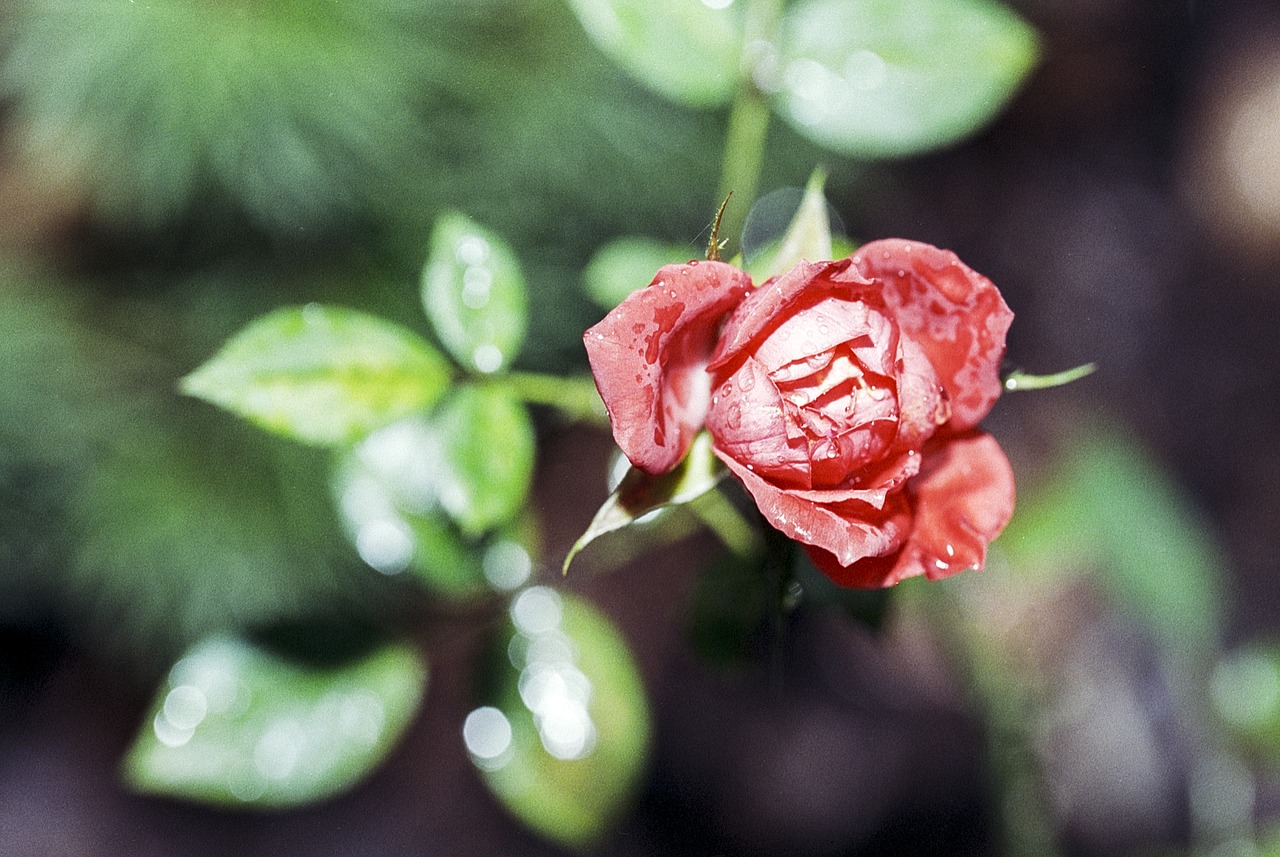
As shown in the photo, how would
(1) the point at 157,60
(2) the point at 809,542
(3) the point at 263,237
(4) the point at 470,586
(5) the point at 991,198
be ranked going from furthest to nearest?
(5) the point at 991,198, (3) the point at 263,237, (1) the point at 157,60, (4) the point at 470,586, (2) the point at 809,542

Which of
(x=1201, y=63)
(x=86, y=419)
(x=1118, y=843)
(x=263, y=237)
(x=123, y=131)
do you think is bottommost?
(x=1118, y=843)

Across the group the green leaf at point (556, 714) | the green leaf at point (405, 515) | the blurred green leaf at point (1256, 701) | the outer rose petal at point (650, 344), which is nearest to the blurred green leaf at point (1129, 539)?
the blurred green leaf at point (1256, 701)

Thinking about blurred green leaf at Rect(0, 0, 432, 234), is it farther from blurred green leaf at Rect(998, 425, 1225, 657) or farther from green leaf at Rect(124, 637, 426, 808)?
blurred green leaf at Rect(998, 425, 1225, 657)

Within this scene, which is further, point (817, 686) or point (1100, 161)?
point (1100, 161)

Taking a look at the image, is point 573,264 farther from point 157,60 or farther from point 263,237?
point 157,60

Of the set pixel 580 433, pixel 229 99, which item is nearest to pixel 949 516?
pixel 580 433

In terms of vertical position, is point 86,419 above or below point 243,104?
below

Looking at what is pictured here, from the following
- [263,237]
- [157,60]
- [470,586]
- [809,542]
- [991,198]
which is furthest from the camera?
[991,198]

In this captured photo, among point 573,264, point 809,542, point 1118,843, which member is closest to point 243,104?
point 573,264
